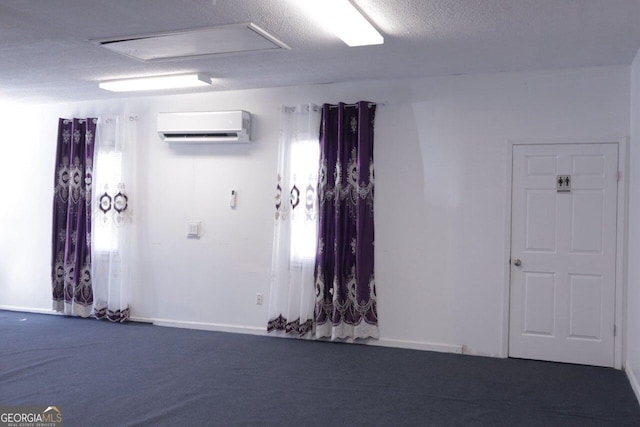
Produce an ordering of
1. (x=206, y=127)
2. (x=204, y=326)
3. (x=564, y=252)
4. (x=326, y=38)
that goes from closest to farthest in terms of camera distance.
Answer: (x=326, y=38), (x=564, y=252), (x=206, y=127), (x=204, y=326)

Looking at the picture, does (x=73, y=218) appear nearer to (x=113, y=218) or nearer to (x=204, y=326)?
(x=113, y=218)

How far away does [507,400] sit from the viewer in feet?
12.1

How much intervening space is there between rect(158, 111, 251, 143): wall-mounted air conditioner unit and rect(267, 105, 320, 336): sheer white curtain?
16.8 inches

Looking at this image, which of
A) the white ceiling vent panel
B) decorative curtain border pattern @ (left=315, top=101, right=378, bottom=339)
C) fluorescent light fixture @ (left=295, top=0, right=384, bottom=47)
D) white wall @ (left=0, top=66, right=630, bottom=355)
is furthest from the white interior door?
the white ceiling vent panel

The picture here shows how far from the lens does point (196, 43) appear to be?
3984 millimetres

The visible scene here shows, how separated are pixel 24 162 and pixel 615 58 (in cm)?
648

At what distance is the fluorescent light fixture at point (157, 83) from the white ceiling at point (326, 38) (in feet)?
0.38

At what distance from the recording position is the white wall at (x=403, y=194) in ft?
15.5

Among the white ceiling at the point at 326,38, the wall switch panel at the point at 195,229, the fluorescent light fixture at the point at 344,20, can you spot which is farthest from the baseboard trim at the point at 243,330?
the fluorescent light fixture at the point at 344,20

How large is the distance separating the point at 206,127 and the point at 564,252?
3.64 metres

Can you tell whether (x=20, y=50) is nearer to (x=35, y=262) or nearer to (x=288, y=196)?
(x=288, y=196)

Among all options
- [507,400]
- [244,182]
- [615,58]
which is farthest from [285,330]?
[615,58]

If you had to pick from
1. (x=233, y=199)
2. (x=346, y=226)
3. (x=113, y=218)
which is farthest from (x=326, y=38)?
(x=113, y=218)

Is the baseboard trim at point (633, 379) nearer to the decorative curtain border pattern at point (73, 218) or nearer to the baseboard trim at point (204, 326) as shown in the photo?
the baseboard trim at point (204, 326)
